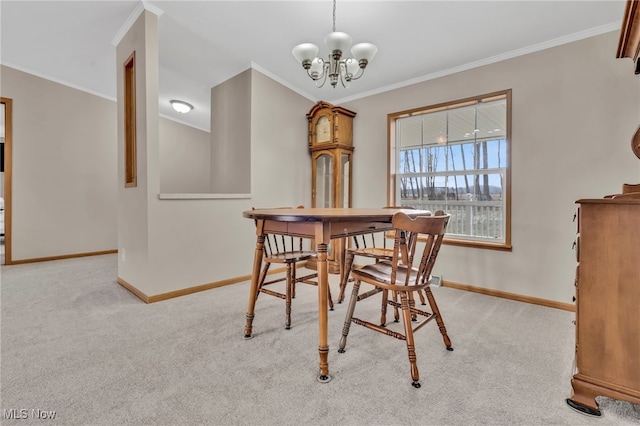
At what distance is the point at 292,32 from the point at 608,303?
3.00m

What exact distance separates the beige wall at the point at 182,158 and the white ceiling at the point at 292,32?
209cm

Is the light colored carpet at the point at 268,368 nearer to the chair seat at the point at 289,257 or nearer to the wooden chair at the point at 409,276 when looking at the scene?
the wooden chair at the point at 409,276

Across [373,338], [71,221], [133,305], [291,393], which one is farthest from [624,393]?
[71,221]

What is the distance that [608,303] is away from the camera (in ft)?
4.33

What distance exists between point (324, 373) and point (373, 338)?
0.57m

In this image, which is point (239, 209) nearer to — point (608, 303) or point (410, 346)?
point (410, 346)

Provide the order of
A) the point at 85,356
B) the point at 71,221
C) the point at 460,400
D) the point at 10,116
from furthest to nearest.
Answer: the point at 71,221 → the point at 10,116 → the point at 85,356 → the point at 460,400

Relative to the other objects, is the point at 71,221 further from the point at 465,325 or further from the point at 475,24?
the point at 475,24

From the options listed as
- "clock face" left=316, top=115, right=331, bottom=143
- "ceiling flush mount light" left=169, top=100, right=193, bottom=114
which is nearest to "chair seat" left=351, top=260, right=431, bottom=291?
"clock face" left=316, top=115, right=331, bottom=143

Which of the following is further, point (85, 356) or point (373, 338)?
point (373, 338)

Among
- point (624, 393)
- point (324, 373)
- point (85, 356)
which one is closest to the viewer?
point (624, 393)

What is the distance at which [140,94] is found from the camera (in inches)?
108

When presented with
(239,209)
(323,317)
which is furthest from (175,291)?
(323,317)

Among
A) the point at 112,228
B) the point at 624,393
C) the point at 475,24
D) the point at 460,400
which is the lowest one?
the point at 460,400
